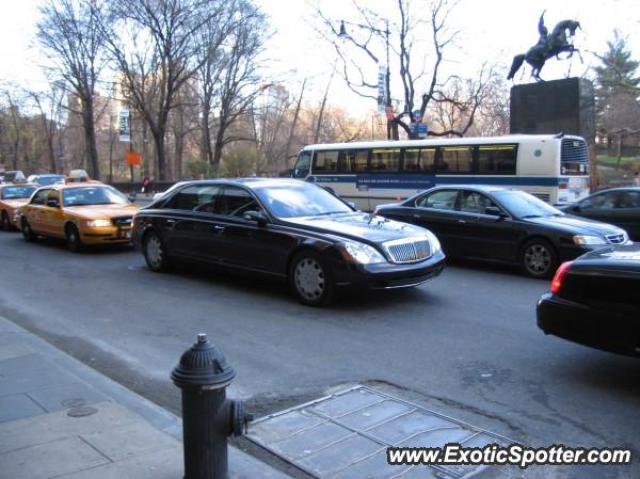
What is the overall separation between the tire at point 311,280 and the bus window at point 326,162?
15235 mm

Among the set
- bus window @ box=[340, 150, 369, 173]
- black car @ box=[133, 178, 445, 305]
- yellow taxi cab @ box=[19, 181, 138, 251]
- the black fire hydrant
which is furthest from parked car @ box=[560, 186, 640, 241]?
the black fire hydrant

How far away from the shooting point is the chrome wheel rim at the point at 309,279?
765 cm

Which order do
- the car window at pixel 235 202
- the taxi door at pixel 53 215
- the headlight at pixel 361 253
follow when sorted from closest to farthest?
the headlight at pixel 361 253 → the car window at pixel 235 202 → the taxi door at pixel 53 215

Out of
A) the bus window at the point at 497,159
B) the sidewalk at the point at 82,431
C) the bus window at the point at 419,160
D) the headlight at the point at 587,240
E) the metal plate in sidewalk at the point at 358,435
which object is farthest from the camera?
the bus window at the point at 419,160

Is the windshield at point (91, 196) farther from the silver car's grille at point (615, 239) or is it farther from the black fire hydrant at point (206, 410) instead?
the black fire hydrant at point (206, 410)

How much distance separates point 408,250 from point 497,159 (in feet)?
37.9

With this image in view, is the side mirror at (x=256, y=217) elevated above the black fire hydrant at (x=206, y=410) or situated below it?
above

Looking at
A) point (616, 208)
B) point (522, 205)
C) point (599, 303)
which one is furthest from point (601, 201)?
point (599, 303)

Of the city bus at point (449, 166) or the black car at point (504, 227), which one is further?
the city bus at point (449, 166)

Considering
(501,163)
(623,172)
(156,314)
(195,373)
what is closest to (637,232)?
(501,163)

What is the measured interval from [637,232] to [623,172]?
52313mm

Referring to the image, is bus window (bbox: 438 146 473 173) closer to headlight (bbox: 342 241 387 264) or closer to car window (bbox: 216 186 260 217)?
car window (bbox: 216 186 260 217)

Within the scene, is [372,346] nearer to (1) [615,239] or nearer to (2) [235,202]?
(2) [235,202]

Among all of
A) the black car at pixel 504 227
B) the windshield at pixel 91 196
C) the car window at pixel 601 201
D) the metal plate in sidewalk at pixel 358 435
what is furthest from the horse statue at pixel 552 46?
the metal plate in sidewalk at pixel 358 435
